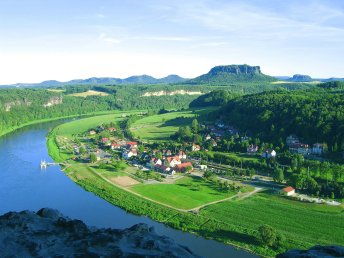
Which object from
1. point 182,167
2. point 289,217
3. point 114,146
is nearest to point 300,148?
point 182,167

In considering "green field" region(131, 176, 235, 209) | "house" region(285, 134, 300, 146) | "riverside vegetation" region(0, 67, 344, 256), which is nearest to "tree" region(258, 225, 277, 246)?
"riverside vegetation" region(0, 67, 344, 256)

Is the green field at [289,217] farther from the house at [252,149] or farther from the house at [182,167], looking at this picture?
the house at [252,149]

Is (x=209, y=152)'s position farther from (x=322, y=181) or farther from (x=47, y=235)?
(x=47, y=235)

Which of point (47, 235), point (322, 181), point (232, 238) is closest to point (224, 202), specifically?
point (232, 238)

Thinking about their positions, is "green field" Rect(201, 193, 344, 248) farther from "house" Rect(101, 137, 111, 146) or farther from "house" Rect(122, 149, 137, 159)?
"house" Rect(101, 137, 111, 146)

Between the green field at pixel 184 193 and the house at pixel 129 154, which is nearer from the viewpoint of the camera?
the green field at pixel 184 193

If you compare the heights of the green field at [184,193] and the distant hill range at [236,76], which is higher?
the distant hill range at [236,76]

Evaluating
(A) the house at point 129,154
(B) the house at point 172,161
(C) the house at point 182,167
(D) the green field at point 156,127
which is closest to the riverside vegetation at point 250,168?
(D) the green field at point 156,127
